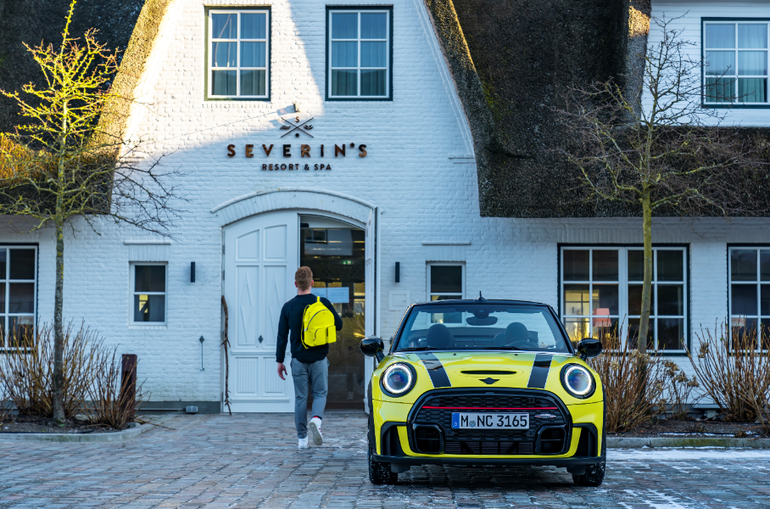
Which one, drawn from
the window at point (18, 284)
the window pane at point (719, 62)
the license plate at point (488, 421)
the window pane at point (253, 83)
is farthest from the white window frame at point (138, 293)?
the window pane at point (719, 62)

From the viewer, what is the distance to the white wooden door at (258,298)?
12.4 meters

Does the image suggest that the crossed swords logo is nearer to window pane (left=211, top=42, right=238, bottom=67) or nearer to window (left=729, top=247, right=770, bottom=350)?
window pane (left=211, top=42, right=238, bottom=67)

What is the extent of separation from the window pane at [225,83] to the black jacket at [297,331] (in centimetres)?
510

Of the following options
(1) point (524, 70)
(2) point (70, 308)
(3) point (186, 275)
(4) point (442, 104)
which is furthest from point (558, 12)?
(2) point (70, 308)

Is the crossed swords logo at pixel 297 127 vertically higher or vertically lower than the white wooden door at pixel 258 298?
higher

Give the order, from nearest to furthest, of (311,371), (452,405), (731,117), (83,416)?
1. (452,405)
2. (311,371)
3. (83,416)
4. (731,117)

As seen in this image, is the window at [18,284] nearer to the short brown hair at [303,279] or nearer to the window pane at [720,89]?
the short brown hair at [303,279]

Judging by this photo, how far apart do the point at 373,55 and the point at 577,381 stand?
7931 mm

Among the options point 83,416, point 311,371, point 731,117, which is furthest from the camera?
point 731,117

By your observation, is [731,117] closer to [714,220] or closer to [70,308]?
[714,220]

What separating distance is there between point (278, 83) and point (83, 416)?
5543 millimetres

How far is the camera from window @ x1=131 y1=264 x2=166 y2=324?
1257cm

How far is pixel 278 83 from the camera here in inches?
496

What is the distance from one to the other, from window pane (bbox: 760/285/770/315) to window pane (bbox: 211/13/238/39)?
9.01 metres
